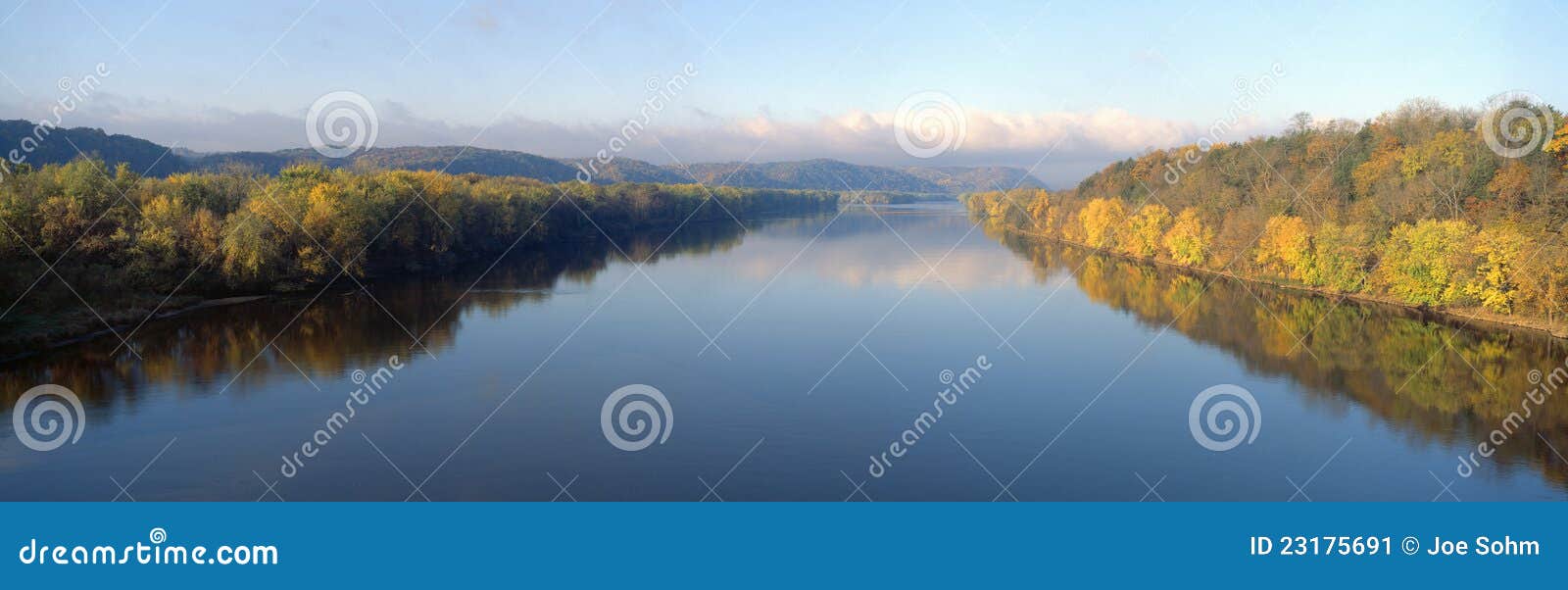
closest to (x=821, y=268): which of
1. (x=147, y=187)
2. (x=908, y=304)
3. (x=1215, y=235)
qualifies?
(x=908, y=304)

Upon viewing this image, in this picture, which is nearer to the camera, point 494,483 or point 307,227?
point 494,483

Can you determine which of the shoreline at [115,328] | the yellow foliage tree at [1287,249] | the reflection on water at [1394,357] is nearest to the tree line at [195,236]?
the shoreline at [115,328]

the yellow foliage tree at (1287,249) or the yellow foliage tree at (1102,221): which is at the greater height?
the yellow foliage tree at (1102,221)

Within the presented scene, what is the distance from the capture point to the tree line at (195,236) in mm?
23281

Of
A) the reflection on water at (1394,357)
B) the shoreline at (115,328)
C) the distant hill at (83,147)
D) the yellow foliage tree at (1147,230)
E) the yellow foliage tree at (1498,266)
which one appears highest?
the distant hill at (83,147)

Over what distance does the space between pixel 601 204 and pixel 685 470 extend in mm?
53894

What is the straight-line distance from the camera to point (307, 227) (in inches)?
1242

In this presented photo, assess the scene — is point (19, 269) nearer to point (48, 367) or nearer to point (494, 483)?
point (48, 367)

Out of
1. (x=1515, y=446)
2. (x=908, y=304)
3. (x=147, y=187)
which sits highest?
(x=147, y=187)

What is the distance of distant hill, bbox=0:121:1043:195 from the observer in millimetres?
50281

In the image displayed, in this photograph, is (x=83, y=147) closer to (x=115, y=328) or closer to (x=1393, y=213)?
(x=115, y=328)

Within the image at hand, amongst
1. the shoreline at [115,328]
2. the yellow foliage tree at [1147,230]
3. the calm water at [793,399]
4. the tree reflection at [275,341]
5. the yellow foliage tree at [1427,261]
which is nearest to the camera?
the calm water at [793,399]

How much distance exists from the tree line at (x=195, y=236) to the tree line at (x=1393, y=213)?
31.1m

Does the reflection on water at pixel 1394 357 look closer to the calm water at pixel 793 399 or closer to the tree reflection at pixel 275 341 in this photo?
the calm water at pixel 793 399
